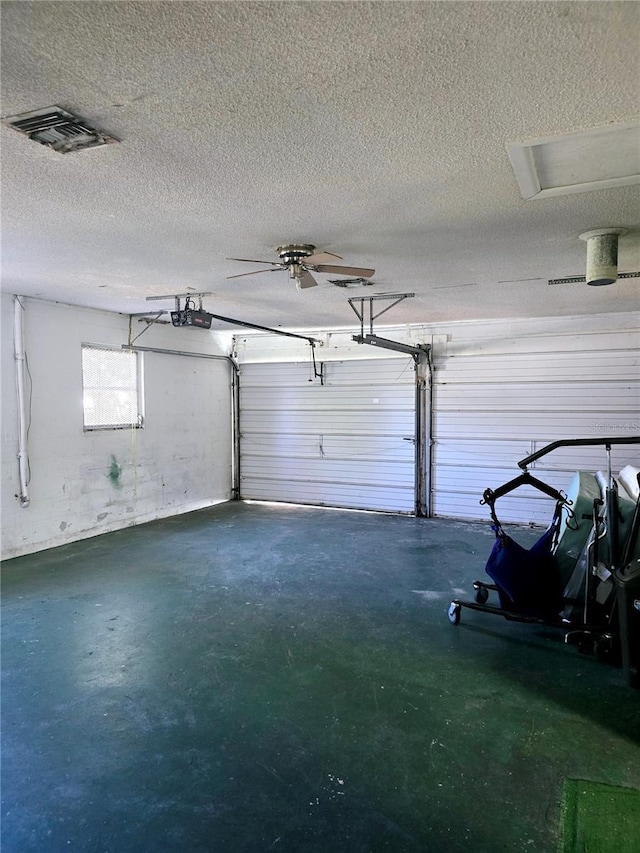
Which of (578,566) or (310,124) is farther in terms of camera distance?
(578,566)

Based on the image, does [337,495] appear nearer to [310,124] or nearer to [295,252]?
[295,252]

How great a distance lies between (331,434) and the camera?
24.0 feet

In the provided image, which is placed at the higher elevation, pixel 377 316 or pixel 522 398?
pixel 377 316

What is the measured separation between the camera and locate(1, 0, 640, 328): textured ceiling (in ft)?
4.07

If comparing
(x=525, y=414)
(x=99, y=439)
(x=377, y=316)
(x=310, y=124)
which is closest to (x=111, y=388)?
(x=99, y=439)

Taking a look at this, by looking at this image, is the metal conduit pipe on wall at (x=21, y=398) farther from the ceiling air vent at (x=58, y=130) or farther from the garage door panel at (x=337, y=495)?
the garage door panel at (x=337, y=495)

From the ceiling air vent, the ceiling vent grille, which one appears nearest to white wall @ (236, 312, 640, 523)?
the ceiling vent grille

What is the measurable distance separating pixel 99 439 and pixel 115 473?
1.56 ft

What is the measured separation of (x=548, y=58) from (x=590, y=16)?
0.53 ft

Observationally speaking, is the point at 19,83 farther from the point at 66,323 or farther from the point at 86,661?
the point at 66,323

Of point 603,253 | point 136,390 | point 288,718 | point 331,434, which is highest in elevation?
point 603,253

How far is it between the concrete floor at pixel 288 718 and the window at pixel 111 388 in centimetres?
196

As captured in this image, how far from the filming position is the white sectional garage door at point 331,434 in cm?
687

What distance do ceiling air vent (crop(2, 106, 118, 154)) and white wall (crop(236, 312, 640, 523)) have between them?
5.30 metres
